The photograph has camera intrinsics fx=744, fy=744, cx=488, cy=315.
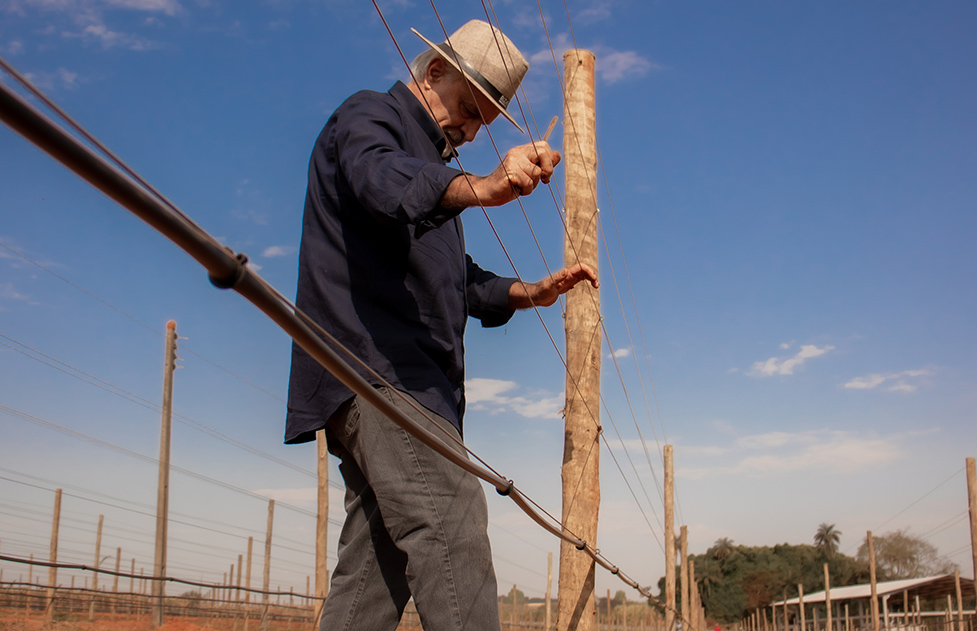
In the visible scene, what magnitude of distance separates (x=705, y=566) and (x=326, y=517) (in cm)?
4991

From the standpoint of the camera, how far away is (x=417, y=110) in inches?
75.4

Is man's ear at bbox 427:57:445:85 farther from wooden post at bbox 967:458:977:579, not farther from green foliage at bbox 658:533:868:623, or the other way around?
Result: green foliage at bbox 658:533:868:623

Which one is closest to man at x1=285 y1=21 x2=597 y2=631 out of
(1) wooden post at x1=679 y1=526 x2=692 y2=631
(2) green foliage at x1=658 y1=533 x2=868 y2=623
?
(1) wooden post at x1=679 y1=526 x2=692 y2=631

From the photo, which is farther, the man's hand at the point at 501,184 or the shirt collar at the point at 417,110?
the shirt collar at the point at 417,110

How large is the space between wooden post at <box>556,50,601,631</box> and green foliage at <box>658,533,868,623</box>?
2050 inches

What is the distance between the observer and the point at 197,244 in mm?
799

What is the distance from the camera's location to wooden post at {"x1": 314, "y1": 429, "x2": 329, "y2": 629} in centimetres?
1431

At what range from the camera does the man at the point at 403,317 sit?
1.46 meters

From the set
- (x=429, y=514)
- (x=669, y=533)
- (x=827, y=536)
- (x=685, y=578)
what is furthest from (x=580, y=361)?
(x=827, y=536)

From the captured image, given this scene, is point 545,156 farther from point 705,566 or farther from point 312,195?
point 705,566

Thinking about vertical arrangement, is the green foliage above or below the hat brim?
below

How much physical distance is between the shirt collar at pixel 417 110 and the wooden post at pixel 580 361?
10.5 feet

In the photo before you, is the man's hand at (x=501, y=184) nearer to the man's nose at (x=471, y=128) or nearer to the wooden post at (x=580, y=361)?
the man's nose at (x=471, y=128)

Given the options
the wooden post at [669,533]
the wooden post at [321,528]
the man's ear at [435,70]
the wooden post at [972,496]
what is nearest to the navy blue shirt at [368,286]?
the man's ear at [435,70]
